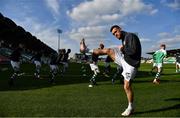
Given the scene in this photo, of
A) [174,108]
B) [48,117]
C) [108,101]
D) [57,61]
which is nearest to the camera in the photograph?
A: [48,117]

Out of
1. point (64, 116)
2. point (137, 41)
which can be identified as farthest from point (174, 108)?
point (64, 116)

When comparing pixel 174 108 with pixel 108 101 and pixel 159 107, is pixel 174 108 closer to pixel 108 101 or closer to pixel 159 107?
pixel 159 107

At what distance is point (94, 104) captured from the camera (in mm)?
13078

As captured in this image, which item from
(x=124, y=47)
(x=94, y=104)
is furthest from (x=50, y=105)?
(x=124, y=47)

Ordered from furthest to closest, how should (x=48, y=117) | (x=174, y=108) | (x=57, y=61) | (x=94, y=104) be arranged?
(x=57, y=61), (x=94, y=104), (x=174, y=108), (x=48, y=117)

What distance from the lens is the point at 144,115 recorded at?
1080cm

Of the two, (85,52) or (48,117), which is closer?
(48,117)

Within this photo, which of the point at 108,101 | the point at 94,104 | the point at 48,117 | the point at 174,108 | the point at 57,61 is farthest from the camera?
the point at 57,61

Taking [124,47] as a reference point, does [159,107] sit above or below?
below

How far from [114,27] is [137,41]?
76 cm

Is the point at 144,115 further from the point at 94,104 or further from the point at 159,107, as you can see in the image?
the point at 94,104

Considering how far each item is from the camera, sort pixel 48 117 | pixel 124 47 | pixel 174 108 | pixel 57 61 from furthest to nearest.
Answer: pixel 57 61 < pixel 174 108 < pixel 124 47 < pixel 48 117

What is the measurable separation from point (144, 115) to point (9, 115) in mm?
3709

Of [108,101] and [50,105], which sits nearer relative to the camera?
[50,105]
